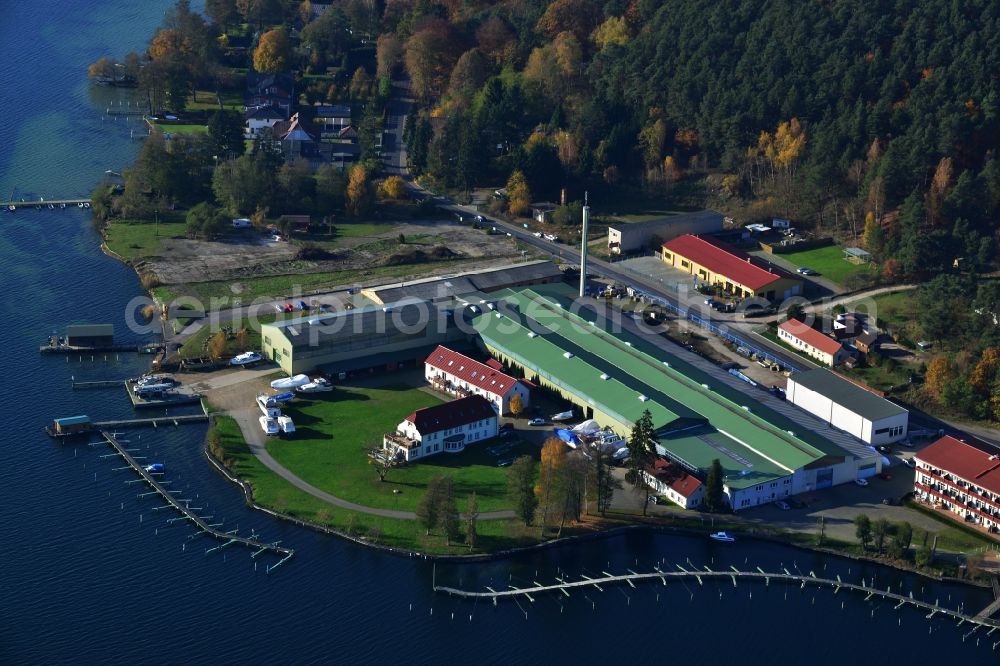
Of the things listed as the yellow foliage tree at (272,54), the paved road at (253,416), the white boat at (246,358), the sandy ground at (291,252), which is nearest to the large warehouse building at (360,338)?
the white boat at (246,358)

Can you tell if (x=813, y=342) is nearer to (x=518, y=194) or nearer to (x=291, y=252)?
(x=518, y=194)

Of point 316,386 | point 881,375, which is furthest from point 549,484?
point 881,375

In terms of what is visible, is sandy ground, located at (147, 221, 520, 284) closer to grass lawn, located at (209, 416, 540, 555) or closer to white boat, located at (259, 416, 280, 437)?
white boat, located at (259, 416, 280, 437)

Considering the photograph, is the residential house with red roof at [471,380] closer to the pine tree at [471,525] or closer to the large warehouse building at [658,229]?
the pine tree at [471,525]

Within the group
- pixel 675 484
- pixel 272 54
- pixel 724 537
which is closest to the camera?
pixel 724 537

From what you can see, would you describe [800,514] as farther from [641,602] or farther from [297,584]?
[297,584]
